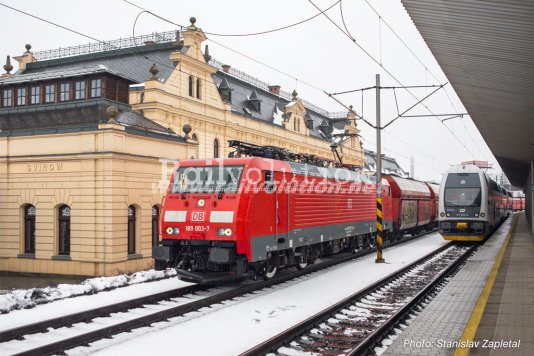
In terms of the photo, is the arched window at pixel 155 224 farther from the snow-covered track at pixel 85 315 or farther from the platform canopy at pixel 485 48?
the platform canopy at pixel 485 48

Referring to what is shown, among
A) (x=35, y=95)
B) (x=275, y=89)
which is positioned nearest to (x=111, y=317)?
(x=35, y=95)

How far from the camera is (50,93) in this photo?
27.9 m


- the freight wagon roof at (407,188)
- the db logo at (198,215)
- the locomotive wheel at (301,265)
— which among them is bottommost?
the locomotive wheel at (301,265)

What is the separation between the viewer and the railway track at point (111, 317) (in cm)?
855

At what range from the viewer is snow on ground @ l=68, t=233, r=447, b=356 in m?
8.55

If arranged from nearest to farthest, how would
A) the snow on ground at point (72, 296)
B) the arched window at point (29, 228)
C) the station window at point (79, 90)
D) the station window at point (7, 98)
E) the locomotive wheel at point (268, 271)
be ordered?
the snow on ground at point (72, 296) < the locomotive wheel at point (268, 271) < the arched window at point (29, 228) < the station window at point (79, 90) < the station window at point (7, 98)

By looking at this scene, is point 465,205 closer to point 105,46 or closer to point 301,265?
point 301,265

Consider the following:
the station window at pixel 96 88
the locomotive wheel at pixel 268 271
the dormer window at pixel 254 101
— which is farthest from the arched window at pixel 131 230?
the dormer window at pixel 254 101

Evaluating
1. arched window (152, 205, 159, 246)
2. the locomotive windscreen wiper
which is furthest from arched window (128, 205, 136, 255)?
the locomotive windscreen wiper

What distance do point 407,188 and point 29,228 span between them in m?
20.1

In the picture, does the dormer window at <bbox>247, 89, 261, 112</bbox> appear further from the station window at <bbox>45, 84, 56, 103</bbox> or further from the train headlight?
the train headlight

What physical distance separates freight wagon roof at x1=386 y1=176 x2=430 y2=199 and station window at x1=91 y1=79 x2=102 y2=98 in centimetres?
1545

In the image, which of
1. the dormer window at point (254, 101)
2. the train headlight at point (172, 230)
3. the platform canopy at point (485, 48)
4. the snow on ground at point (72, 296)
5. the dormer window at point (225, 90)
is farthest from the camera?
the dormer window at point (254, 101)

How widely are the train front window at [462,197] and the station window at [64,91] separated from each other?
19388mm
